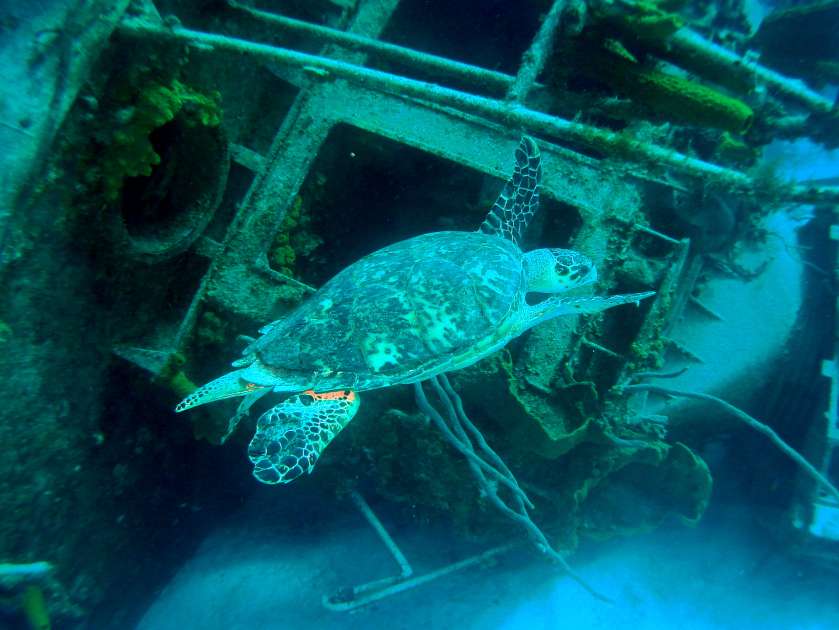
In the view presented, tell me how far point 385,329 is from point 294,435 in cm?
87

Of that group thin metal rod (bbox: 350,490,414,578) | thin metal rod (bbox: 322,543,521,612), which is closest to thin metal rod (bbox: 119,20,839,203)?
thin metal rod (bbox: 350,490,414,578)

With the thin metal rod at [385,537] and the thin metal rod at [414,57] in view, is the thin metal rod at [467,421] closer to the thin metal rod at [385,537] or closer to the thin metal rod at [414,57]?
the thin metal rod at [385,537]

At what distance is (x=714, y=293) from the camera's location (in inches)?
189

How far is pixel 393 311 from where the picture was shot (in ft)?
9.50

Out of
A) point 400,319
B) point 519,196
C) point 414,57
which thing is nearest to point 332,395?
point 400,319

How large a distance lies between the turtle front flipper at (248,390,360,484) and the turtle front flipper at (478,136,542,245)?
185 centimetres

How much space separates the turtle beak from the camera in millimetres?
2602

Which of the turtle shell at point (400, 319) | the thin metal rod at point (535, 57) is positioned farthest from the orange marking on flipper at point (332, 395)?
the thin metal rod at point (535, 57)

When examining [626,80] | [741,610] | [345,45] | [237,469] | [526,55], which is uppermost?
[626,80]

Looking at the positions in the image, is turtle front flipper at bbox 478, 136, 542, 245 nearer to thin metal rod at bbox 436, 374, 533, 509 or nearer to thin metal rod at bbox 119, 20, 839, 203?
thin metal rod at bbox 119, 20, 839, 203

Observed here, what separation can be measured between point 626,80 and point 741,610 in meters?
6.70

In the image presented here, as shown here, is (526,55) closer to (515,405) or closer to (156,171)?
(515,405)

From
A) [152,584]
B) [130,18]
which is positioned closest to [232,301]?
[130,18]

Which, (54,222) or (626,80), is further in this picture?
(626,80)
